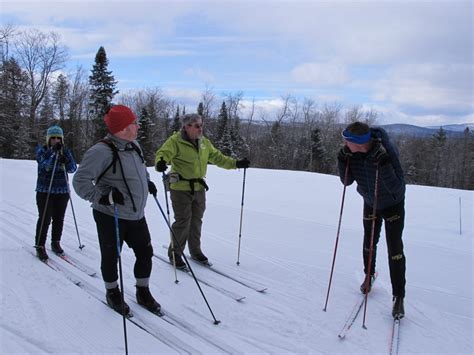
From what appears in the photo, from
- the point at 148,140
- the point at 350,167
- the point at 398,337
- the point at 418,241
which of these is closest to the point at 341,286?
the point at 398,337

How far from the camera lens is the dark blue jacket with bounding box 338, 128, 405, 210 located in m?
3.66

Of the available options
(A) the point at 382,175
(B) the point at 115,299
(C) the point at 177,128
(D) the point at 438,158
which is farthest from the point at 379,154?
(D) the point at 438,158

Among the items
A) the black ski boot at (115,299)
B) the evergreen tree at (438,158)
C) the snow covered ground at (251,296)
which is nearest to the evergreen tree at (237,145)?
the evergreen tree at (438,158)

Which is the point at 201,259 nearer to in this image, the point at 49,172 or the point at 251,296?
the point at 251,296

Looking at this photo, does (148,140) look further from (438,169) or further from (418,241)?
(438,169)

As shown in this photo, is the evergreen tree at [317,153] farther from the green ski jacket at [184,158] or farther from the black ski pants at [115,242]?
the black ski pants at [115,242]

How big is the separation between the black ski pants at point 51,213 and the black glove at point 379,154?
389 centimetres

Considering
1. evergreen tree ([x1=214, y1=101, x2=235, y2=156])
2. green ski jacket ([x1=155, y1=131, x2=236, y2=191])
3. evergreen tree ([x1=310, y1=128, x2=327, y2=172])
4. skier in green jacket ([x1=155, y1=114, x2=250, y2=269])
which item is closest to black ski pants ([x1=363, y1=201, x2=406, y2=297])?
skier in green jacket ([x1=155, y1=114, x2=250, y2=269])

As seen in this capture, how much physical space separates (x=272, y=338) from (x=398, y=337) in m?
1.15

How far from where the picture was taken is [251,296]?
4.10 metres

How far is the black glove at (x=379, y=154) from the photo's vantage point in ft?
11.7

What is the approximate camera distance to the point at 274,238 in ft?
21.3

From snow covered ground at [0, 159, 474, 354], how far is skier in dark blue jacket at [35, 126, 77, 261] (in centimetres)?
35

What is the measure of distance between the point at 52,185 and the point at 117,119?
7.18 feet
